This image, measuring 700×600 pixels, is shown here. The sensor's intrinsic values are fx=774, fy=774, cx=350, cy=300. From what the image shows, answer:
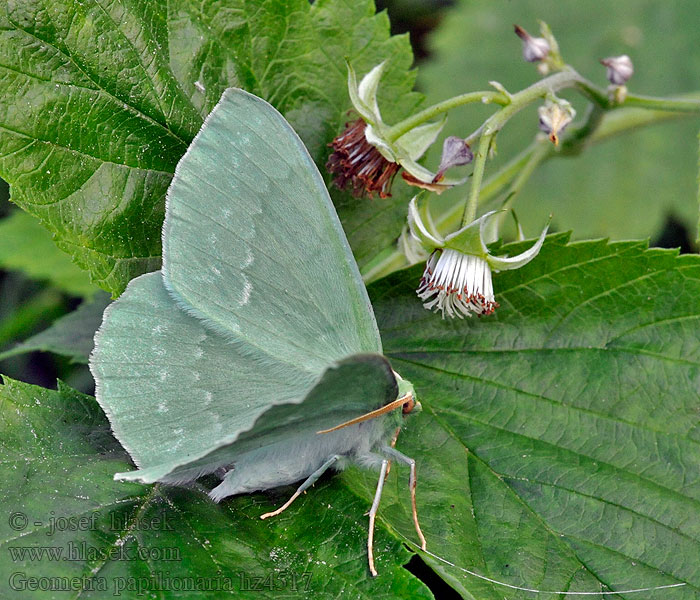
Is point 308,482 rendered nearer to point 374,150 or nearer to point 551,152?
point 374,150

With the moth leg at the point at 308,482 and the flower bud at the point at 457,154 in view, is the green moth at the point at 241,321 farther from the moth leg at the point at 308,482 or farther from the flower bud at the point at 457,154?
the flower bud at the point at 457,154

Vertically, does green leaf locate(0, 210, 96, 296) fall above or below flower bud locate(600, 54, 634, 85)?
below

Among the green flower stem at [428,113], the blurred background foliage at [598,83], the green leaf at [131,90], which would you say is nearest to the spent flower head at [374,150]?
the green flower stem at [428,113]

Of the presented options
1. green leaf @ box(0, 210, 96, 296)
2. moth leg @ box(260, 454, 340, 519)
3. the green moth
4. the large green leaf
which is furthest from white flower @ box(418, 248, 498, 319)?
green leaf @ box(0, 210, 96, 296)

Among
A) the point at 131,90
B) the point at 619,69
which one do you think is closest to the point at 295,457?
the point at 131,90

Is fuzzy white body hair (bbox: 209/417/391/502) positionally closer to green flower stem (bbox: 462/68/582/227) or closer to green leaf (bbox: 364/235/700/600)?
green leaf (bbox: 364/235/700/600)

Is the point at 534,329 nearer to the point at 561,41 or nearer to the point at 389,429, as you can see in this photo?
the point at 389,429

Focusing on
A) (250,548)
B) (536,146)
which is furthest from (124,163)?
(536,146)
